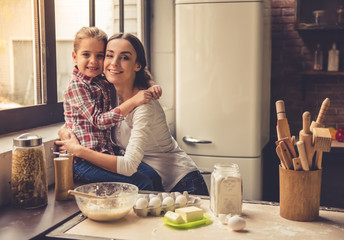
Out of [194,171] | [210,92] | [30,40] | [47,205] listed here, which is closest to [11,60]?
[30,40]

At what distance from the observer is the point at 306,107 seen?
12.6ft

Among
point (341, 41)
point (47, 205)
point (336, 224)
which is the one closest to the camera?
point (336, 224)

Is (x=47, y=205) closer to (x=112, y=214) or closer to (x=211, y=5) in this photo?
(x=112, y=214)

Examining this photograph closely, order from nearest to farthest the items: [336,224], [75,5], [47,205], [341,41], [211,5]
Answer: [336,224] → [47,205] → [75,5] → [211,5] → [341,41]

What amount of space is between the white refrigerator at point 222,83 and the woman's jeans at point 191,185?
2.50 ft

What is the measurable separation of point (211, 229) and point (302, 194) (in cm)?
32

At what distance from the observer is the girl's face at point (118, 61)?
2092 mm

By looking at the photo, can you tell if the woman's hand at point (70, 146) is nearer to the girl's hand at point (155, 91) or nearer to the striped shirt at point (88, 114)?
the striped shirt at point (88, 114)

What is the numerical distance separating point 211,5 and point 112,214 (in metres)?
1.98

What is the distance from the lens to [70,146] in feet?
6.50

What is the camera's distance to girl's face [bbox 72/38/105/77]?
2.10 m

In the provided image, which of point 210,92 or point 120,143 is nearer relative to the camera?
point 120,143

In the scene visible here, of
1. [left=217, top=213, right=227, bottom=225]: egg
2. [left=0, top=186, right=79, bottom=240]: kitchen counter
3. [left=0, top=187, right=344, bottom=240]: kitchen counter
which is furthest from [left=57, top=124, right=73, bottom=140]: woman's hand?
[left=217, top=213, right=227, bottom=225]: egg

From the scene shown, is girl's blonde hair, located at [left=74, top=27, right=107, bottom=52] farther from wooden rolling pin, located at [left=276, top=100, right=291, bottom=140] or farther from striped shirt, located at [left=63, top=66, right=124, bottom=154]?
wooden rolling pin, located at [left=276, top=100, right=291, bottom=140]
